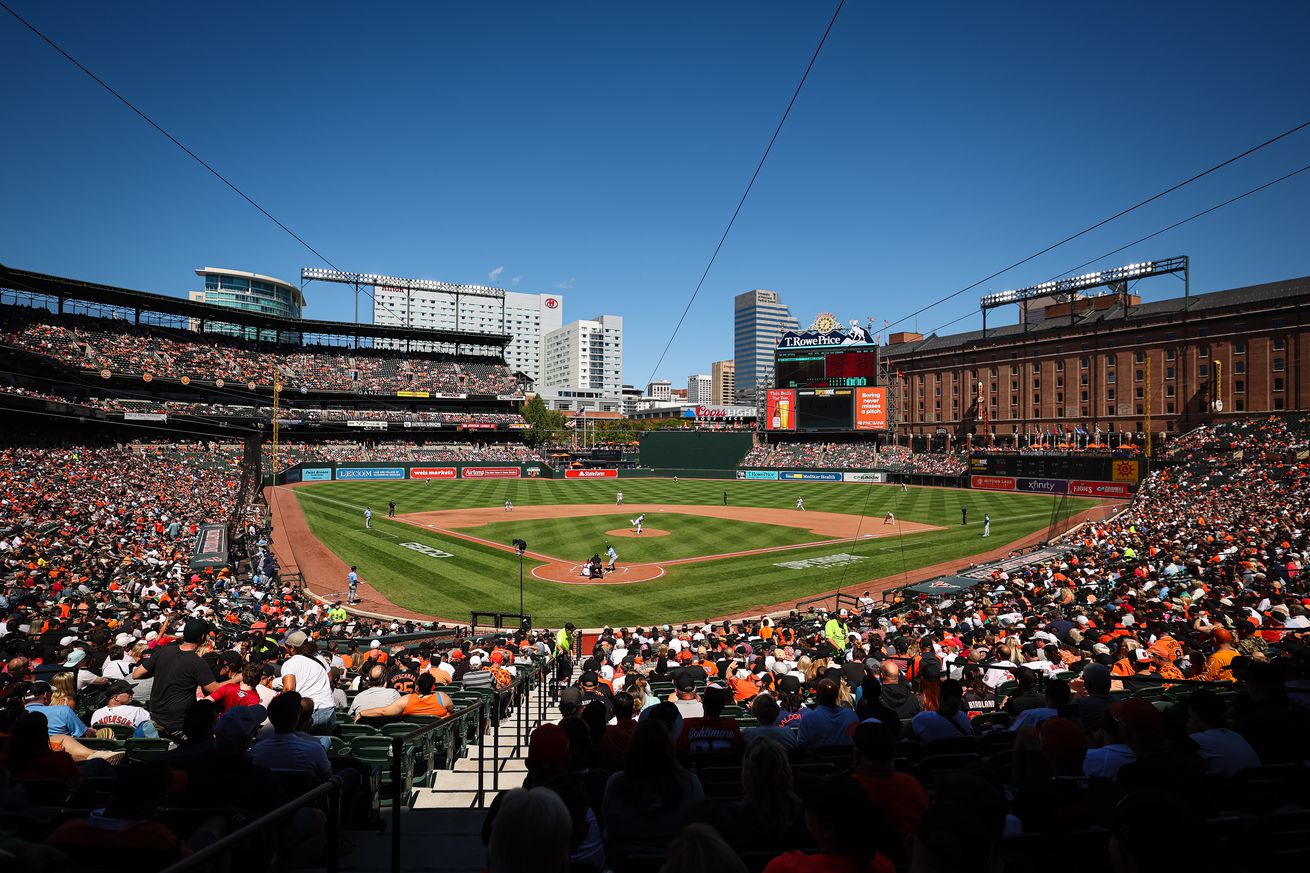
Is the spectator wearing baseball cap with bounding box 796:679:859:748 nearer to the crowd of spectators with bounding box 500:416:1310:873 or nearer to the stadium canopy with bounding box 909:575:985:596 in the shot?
the crowd of spectators with bounding box 500:416:1310:873

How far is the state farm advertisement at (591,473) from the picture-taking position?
73.1 m

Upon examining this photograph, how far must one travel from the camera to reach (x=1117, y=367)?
7294 cm

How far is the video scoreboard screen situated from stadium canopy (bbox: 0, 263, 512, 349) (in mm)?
38535

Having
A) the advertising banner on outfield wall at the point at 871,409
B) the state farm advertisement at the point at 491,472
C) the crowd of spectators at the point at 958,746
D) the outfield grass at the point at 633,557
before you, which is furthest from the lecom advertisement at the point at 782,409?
the crowd of spectators at the point at 958,746

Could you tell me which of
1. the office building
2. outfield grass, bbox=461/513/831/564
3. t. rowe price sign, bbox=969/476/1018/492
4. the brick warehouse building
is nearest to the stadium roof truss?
the brick warehouse building

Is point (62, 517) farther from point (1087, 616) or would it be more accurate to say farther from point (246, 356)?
point (246, 356)

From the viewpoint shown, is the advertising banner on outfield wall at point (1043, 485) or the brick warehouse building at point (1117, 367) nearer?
the advertising banner on outfield wall at point (1043, 485)

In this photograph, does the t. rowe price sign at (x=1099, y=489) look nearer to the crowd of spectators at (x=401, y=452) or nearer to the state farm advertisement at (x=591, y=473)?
the state farm advertisement at (x=591, y=473)

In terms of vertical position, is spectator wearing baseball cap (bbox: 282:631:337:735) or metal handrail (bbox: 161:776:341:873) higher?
metal handrail (bbox: 161:776:341:873)

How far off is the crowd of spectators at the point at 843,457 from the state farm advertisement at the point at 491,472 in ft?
85.9

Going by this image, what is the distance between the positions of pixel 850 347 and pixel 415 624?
6443cm

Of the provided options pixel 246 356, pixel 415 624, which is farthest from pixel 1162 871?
pixel 246 356

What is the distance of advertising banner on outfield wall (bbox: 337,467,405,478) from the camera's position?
63531 mm

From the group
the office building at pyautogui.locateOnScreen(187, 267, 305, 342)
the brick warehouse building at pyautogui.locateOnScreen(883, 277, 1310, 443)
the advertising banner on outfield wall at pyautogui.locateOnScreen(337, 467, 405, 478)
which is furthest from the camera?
the office building at pyautogui.locateOnScreen(187, 267, 305, 342)
